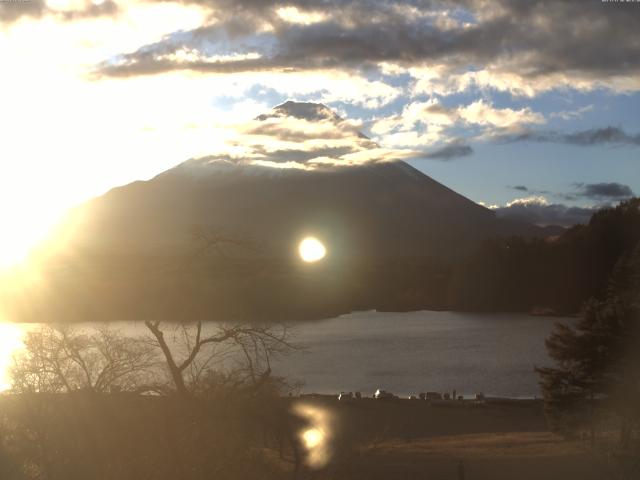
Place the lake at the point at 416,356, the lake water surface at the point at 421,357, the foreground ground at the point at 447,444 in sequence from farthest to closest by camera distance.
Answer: the lake water surface at the point at 421,357, the lake at the point at 416,356, the foreground ground at the point at 447,444

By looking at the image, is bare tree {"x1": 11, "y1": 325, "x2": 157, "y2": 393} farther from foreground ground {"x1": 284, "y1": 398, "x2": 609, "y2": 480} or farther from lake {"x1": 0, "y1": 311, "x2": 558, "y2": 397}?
lake {"x1": 0, "y1": 311, "x2": 558, "y2": 397}

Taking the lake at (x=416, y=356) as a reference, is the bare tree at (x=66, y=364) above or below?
above

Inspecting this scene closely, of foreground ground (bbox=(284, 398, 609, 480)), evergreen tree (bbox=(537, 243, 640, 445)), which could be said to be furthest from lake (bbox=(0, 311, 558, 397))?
evergreen tree (bbox=(537, 243, 640, 445))

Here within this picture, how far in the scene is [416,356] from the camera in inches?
1647

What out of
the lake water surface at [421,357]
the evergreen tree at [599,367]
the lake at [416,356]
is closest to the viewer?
the evergreen tree at [599,367]

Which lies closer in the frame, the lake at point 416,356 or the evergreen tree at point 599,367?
the evergreen tree at point 599,367

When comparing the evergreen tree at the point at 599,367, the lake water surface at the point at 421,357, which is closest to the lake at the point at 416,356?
the lake water surface at the point at 421,357

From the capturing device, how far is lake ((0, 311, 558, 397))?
102 feet

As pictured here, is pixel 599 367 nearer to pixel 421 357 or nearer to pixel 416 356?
pixel 421 357

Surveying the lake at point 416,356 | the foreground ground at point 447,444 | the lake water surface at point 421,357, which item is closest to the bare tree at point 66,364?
the foreground ground at point 447,444

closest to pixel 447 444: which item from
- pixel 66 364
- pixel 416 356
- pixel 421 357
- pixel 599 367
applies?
pixel 599 367

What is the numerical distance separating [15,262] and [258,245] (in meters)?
36.4

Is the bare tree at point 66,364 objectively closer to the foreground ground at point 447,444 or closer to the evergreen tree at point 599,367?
the foreground ground at point 447,444

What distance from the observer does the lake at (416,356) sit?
30938mm
